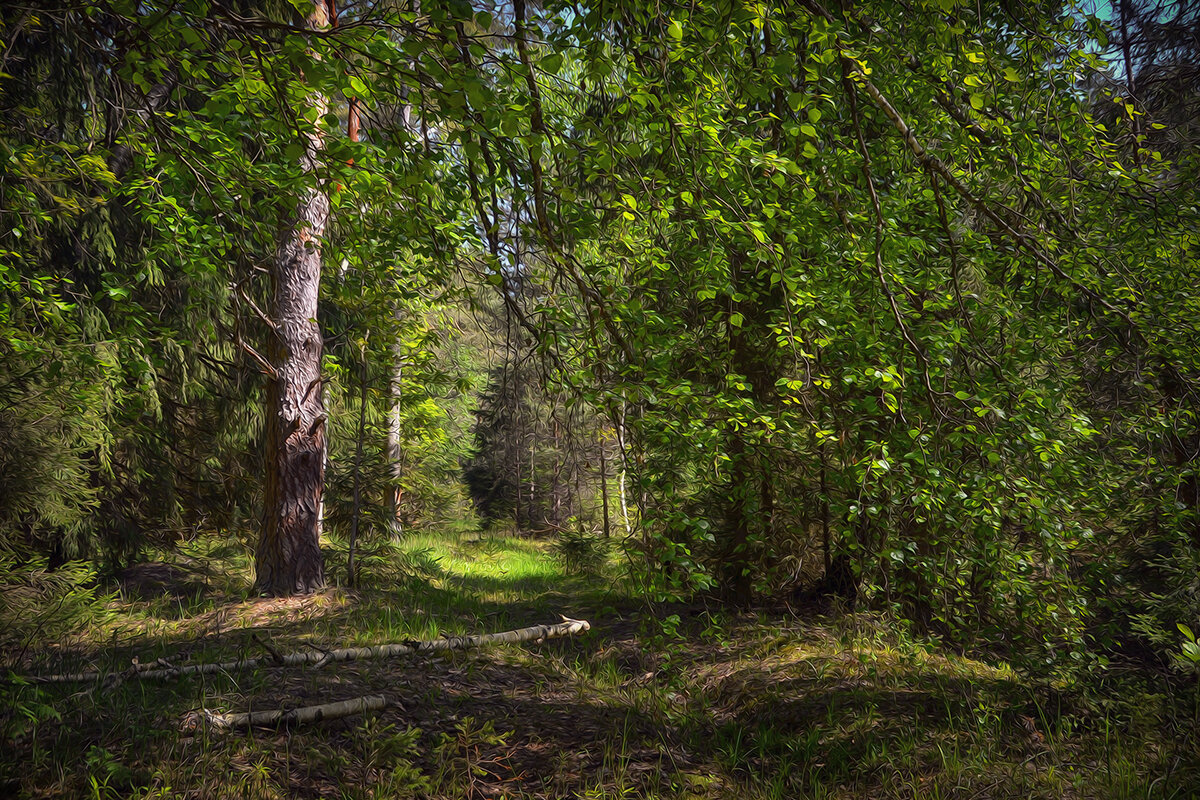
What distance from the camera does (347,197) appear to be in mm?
3869

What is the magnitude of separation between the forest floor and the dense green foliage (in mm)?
505

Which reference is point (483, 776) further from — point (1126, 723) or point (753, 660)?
point (1126, 723)

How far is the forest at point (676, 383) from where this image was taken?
284cm

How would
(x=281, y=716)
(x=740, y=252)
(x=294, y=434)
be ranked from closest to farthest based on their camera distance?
(x=281, y=716)
(x=740, y=252)
(x=294, y=434)

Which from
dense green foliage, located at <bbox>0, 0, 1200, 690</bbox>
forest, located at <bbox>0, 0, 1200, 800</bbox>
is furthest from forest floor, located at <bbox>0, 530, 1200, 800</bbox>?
dense green foliage, located at <bbox>0, 0, 1200, 690</bbox>

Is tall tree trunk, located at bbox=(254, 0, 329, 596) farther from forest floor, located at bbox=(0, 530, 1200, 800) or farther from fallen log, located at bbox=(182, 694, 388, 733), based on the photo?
fallen log, located at bbox=(182, 694, 388, 733)

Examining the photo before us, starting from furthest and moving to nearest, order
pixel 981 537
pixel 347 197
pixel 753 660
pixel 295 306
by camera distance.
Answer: pixel 295 306 → pixel 753 660 → pixel 347 197 → pixel 981 537

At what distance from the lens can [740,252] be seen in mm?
4410

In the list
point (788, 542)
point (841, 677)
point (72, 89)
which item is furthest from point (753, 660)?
point (72, 89)

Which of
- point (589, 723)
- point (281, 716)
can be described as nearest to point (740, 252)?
point (589, 723)

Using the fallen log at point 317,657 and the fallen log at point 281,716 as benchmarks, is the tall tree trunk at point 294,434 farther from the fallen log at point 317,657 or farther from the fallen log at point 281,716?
the fallen log at point 281,716

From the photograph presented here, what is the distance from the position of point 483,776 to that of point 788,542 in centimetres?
414

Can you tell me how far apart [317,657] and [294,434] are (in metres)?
2.96

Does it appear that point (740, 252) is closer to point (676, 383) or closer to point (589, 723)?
point (676, 383)
